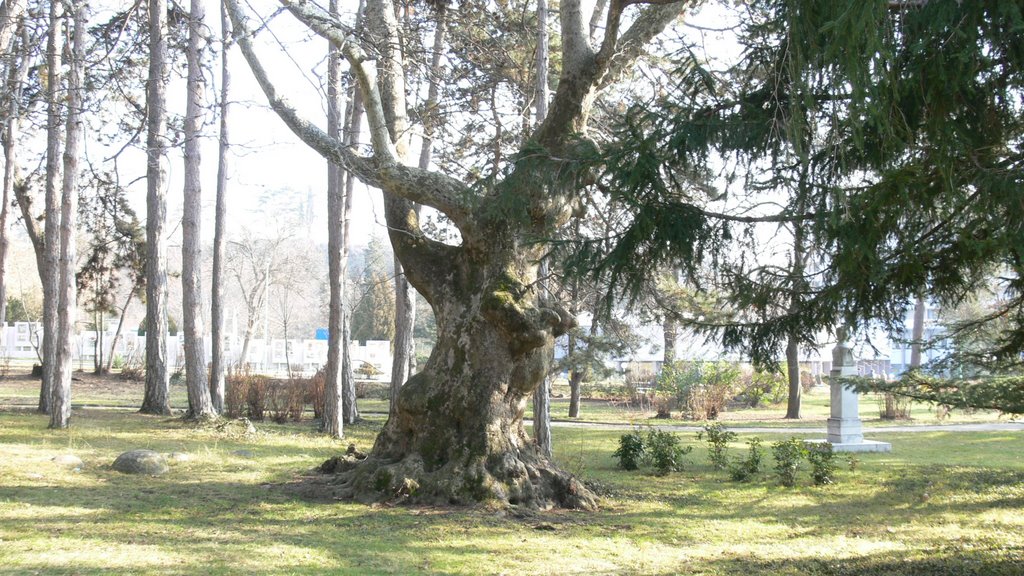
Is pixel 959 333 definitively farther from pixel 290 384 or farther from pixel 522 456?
pixel 290 384

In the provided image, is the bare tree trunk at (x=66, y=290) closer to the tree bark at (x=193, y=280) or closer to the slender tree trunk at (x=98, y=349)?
the tree bark at (x=193, y=280)

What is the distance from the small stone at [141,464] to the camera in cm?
926

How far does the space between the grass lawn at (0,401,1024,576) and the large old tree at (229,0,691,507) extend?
43cm

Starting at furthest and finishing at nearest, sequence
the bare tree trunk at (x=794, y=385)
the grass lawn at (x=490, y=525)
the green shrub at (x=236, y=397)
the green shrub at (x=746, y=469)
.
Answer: the bare tree trunk at (x=794, y=385), the green shrub at (x=236, y=397), the green shrub at (x=746, y=469), the grass lawn at (x=490, y=525)

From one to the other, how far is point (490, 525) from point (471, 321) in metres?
2.13

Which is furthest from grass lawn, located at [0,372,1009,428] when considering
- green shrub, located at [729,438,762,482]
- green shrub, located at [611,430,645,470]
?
green shrub, located at [729,438,762,482]

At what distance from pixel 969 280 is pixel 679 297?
357 inches

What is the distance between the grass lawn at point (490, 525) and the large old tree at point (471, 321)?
43cm

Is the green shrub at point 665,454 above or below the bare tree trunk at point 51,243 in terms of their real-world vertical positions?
below

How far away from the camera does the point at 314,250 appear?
56.0 meters

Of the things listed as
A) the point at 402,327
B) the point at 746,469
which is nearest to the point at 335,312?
the point at 402,327

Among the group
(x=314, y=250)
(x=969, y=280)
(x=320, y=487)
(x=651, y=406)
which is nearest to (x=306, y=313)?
(x=314, y=250)

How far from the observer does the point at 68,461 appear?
9359 mm

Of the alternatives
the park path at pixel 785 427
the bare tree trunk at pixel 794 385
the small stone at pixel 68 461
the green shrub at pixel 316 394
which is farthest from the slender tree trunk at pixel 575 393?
the small stone at pixel 68 461
